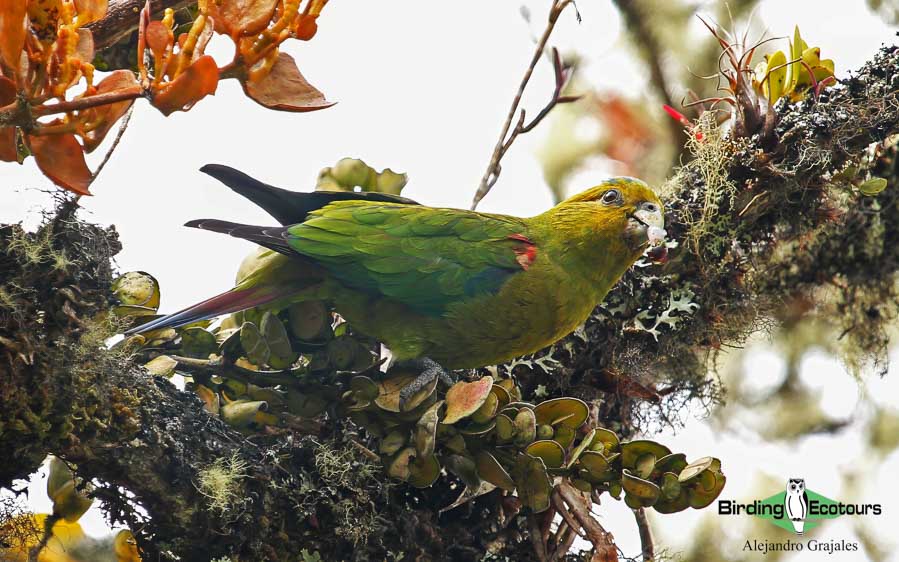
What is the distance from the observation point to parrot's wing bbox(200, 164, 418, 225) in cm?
183

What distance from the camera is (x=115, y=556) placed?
1577 millimetres

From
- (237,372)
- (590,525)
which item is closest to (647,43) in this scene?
(590,525)

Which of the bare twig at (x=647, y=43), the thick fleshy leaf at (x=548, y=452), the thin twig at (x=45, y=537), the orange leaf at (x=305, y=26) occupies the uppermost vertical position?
the bare twig at (x=647, y=43)

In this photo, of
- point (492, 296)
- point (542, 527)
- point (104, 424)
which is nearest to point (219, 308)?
point (104, 424)

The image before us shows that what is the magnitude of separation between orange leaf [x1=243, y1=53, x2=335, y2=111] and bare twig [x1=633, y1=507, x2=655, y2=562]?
3.70ft

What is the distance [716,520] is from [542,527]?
104 centimetres

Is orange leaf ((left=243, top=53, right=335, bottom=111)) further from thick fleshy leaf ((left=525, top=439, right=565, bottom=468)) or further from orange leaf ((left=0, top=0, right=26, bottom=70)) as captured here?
thick fleshy leaf ((left=525, top=439, right=565, bottom=468))

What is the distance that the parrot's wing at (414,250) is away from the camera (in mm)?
1929

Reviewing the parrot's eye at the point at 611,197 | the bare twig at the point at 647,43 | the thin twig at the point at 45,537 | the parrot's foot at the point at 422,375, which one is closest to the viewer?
the thin twig at the point at 45,537

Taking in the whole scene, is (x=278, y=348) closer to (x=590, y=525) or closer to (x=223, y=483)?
(x=223, y=483)

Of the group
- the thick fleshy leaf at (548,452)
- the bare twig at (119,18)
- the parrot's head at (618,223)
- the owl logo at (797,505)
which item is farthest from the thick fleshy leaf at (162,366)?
the owl logo at (797,505)

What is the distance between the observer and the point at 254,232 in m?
1.78

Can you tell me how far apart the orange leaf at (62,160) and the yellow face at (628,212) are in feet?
3.98

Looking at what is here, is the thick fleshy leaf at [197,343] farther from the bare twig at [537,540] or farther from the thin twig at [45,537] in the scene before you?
the bare twig at [537,540]
